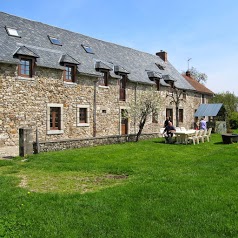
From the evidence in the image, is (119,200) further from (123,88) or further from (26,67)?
(123,88)

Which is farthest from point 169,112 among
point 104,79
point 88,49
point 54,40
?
point 54,40

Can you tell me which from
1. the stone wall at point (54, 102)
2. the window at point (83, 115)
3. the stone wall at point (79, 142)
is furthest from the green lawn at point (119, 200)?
the window at point (83, 115)

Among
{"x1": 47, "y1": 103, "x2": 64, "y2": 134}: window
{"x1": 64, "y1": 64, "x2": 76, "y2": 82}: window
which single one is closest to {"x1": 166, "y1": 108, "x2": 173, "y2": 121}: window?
{"x1": 64, "y1": 64, "x2": 76, "y2": 82}: window

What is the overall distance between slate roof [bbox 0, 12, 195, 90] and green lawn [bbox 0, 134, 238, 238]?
30.2ft

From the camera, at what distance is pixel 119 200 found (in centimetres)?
564

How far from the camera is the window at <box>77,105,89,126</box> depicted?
18.8 m

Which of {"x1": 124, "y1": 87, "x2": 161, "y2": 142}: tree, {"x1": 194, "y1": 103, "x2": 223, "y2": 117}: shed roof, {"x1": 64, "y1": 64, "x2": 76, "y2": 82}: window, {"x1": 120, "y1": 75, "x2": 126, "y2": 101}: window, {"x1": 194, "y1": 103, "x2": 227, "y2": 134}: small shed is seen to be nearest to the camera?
{"x1": 64, "y1": 64, "x2": 76, "y2": 82}: window

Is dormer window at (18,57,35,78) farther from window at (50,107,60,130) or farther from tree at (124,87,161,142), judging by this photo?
tree at (124,87,161,142)

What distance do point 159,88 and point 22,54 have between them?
45.3 feet

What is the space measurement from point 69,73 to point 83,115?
304cm

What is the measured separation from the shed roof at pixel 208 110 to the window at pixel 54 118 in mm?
16640

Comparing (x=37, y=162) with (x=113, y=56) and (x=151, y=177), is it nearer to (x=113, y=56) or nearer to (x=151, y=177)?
(x=151, y=177)

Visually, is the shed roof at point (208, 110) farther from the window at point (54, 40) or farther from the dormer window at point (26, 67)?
the dormer window at point (26, 67)

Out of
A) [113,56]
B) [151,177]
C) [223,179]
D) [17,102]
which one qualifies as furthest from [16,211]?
[113,56]
